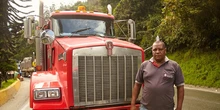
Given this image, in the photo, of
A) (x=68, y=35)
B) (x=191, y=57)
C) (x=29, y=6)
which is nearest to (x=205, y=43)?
(x=191, y=57)

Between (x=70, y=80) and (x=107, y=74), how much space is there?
64 cm

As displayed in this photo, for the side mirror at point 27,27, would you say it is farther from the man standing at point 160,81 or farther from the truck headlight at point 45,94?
the man standing at point 160,81

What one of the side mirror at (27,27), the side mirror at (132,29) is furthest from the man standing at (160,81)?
the side mirror at (27,27)

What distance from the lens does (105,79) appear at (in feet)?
15.6

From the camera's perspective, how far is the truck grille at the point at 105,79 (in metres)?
4.60

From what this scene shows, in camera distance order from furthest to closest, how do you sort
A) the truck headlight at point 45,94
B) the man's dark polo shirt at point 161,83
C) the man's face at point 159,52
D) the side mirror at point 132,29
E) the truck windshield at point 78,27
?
the side mirror at point 132,29
the truck windshield at point 78,27
the truck headlight at point 45,94
the man's face at point 159,52
the man's dark polo shirt at point 161,83

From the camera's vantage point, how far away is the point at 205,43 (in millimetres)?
17469

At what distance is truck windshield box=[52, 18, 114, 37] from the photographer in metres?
6.12

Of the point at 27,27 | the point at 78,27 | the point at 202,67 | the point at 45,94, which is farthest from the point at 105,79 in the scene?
the point at 202,67

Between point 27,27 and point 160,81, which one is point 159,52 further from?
point 27,27

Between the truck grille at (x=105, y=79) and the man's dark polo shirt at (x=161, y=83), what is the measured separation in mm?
1003

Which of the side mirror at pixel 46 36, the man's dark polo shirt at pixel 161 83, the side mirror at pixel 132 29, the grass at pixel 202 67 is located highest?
the side mirror at pixel 132 29

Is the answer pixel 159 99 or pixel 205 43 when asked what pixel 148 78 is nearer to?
pixel 159 99

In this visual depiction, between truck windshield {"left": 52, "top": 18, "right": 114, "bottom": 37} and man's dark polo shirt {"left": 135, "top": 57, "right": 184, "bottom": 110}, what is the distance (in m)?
2.67
